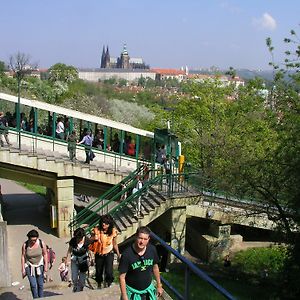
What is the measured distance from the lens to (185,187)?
16953 mm

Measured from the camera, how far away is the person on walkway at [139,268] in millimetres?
4777

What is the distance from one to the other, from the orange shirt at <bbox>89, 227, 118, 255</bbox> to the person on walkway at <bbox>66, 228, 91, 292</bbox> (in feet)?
0.43

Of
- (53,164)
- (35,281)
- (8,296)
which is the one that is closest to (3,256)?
(8,296)

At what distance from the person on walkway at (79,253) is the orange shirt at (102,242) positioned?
130 mm

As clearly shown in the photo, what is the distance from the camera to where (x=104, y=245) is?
7082mm

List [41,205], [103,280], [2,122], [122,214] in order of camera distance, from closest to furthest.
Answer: [103,280], [122,214], [2,122], [41,205]

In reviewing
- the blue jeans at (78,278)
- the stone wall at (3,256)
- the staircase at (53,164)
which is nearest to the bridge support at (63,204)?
the staircase at (53,164)

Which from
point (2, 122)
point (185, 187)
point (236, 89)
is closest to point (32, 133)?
point (2, 122)

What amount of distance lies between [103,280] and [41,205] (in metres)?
15.8

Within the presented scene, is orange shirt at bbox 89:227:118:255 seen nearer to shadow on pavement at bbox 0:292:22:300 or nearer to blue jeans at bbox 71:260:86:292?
blue jeans at bbox 71:260:86:292

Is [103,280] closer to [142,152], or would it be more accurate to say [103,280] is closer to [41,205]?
[142,152]

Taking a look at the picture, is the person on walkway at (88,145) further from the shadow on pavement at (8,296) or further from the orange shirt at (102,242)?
the orange shirt at (102,242)

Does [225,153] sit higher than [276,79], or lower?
lower

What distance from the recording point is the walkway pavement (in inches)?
320
